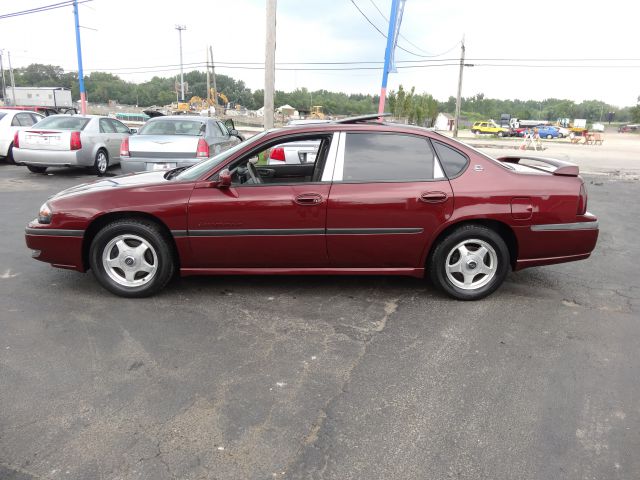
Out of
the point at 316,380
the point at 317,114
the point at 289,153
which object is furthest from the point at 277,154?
the point at 317,114

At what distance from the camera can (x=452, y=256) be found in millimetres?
4363

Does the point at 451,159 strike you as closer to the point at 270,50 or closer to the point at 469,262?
the point at 469,262

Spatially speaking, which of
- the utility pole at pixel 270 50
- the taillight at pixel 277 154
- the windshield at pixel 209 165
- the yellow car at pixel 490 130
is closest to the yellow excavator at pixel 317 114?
the utility pole at pixel 270 50

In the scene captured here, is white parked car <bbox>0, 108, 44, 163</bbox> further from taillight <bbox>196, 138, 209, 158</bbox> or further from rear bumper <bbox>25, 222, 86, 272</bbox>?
rear bumper <bbox>25, 222, 86, 272</bbox>

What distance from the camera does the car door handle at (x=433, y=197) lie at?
13.7 feet

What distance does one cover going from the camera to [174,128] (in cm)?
984

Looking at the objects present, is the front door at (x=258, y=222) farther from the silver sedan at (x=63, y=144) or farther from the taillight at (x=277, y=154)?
the silver sedan at (x=63, y=144)

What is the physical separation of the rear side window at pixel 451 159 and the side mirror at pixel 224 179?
69.9 inches

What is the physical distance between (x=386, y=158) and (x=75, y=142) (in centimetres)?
911

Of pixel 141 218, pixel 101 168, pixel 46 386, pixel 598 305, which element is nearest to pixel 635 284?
pixel 598 305

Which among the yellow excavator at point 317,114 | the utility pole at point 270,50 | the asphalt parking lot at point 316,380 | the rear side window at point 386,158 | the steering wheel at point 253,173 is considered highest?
the utility pole at point 270,50

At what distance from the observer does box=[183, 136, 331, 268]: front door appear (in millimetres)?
4137

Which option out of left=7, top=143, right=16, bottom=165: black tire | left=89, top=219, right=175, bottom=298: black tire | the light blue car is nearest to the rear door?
left=89, top=219, right=175, bottom=298: black tire

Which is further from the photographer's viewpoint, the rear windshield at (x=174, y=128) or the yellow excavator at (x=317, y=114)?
the yellow excavator at (x=317, y=114)
